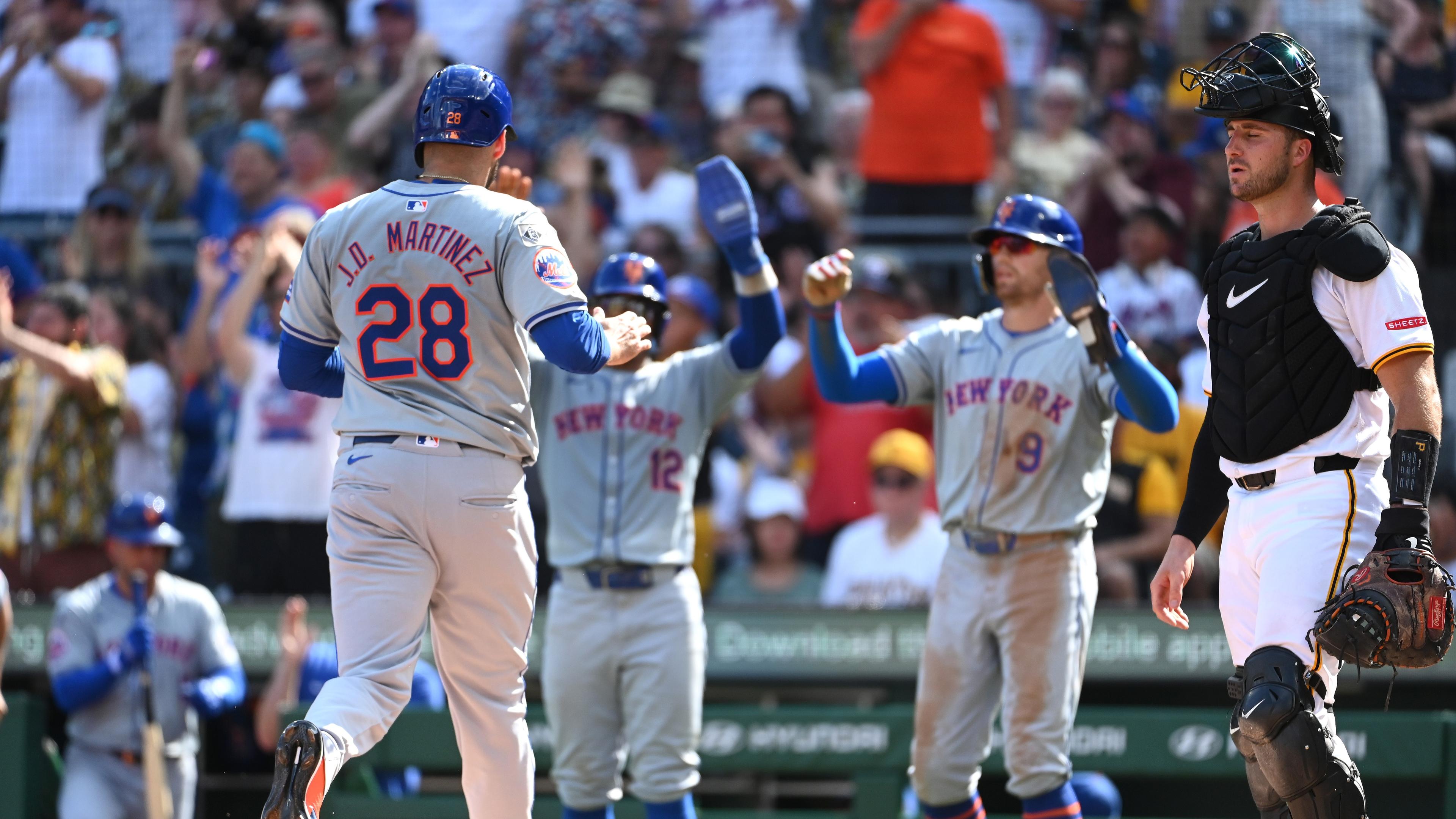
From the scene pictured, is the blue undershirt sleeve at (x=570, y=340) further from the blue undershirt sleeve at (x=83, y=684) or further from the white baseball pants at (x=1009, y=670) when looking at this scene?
the blue undershirt sleeve at (x=83, y=684)

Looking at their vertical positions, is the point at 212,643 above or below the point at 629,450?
below

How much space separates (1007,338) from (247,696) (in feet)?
14.1

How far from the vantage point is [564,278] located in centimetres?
425

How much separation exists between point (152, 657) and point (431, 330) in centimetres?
→ 367

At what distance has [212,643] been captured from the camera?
7.32 m

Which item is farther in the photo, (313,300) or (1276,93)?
(313,300)

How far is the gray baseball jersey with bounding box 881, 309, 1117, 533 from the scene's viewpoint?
5.38 metres

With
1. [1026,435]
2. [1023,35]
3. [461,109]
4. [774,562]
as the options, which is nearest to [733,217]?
[1026,435]

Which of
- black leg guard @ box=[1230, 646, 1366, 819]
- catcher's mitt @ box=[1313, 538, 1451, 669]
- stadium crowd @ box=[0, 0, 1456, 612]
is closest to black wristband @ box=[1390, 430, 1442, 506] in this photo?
catcher's mitt @ box=[1313, 538, 1451, 669]

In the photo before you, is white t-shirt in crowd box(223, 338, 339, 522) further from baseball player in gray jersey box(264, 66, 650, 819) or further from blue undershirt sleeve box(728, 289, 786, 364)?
baseball player in gray jersey box(264, 66, 650, 819)

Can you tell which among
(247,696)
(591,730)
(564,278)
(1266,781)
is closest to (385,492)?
(564,278)

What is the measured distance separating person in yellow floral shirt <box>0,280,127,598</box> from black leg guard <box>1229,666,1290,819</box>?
5.98m

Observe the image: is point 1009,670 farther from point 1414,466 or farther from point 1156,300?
point 1156,300

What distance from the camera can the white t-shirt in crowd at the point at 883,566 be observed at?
7.83m
